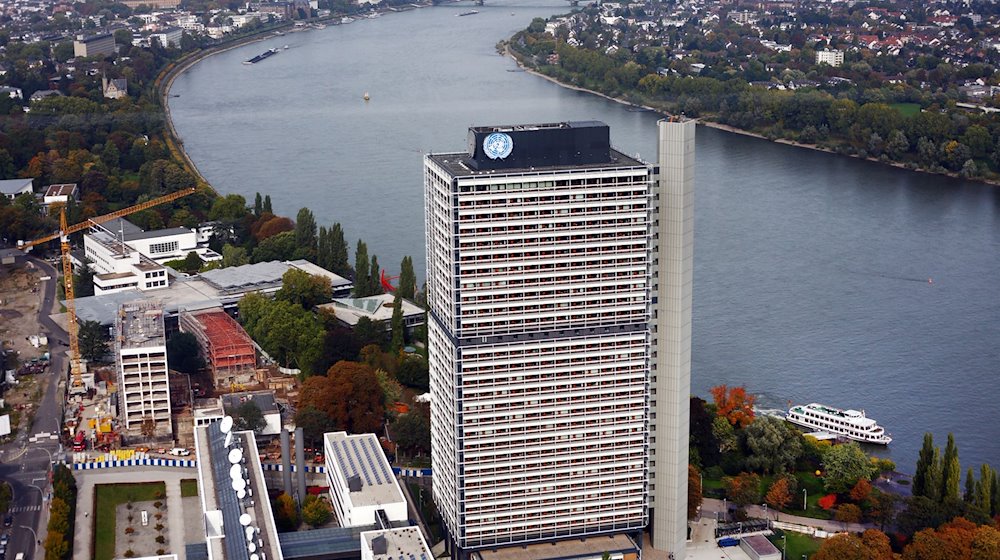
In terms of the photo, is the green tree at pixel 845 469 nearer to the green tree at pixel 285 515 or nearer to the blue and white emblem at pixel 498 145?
the blue and white emblem at pixel 498 145

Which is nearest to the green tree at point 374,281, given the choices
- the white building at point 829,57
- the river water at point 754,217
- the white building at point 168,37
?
the river water at point 754,217

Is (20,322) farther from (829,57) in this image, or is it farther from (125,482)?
(829,57)

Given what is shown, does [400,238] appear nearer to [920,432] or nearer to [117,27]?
[920,432]

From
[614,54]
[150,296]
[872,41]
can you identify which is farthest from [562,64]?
[150,296]

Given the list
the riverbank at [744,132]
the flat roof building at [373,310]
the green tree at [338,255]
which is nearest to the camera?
the flat roof building at [373,310]

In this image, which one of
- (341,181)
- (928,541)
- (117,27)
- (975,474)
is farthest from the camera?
(117,27)

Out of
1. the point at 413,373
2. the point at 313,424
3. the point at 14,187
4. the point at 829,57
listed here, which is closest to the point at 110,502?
→ the point at 313,424
